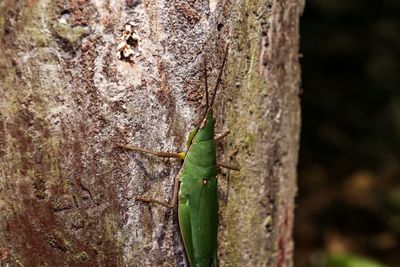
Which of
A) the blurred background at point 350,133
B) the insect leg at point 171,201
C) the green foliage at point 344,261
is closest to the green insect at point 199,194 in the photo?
the insect leg at point 171,201

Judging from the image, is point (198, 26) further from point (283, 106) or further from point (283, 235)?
point (283, 235)

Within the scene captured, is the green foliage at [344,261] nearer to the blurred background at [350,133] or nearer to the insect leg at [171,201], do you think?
the blurred background at [350,133]

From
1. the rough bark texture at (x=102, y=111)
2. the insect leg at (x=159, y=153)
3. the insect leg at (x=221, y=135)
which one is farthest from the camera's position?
the insect leg at (x=221, y=135)

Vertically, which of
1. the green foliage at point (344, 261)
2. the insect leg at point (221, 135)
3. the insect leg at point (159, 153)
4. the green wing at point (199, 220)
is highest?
the insect leg at point (221, 135)

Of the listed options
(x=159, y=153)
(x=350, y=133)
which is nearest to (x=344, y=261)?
(x=350, y=133)

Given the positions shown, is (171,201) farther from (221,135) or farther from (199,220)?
(221,135)

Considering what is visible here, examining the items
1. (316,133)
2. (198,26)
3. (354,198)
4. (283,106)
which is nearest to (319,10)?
(316,133)

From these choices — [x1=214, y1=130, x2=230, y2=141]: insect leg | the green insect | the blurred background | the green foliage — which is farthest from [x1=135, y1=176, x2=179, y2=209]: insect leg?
the blurred background

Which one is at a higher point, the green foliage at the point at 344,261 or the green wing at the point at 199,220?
the green wing at the point at 199,220
